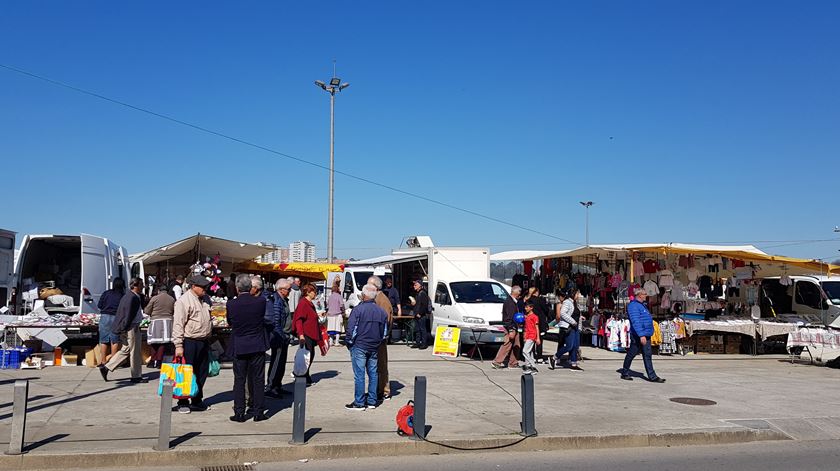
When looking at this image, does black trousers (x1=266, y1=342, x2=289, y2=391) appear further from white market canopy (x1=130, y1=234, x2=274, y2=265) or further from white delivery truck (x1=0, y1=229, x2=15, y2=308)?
white market canopy (x1=130, y1=234, x2=274, y2=265)

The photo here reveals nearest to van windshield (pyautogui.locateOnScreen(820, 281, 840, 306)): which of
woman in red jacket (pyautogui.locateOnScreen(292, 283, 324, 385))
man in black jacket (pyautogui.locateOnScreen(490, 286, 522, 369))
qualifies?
man in black jacket (pyautogui.locateOnScreen(490, 286, 522, 369))

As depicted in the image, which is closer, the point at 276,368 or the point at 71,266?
the point at 276,368

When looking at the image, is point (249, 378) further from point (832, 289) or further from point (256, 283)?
point (832, 289)

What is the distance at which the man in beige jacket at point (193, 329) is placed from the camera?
911cm

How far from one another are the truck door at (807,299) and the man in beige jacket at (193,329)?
Answer: 1697cm

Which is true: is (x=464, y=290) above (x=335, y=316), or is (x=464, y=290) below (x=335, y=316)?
above

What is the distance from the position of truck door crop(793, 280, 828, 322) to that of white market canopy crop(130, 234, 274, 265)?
17406mm

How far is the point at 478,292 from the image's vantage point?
61.9 ft

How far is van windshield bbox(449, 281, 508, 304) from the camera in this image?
1850 cm

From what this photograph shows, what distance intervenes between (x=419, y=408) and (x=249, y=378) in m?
2.34

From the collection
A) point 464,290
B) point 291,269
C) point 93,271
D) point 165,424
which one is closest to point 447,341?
point 464,290

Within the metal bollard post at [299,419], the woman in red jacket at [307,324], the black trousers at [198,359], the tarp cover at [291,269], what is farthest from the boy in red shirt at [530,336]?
the tarp cover at [291,269]

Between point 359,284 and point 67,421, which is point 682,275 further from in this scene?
point 67,421

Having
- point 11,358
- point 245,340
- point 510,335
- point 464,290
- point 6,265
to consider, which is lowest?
point 11,358
